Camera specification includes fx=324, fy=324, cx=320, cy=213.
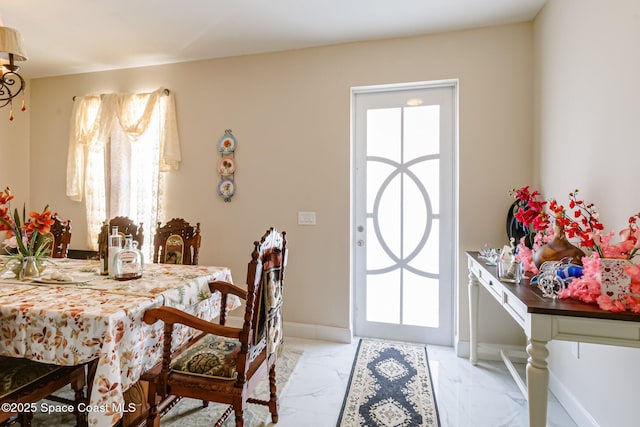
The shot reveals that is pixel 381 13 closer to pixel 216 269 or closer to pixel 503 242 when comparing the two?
pixel 503 242

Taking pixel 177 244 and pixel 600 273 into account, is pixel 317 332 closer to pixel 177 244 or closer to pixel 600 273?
pixel 177 244

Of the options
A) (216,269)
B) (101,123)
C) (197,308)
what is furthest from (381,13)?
(101,123)

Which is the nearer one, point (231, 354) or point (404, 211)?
point (231, 354)

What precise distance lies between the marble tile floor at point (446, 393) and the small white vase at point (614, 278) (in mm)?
1056

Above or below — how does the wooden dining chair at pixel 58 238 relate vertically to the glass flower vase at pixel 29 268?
above

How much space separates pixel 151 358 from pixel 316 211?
1787 millimetres

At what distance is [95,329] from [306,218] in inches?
76.1

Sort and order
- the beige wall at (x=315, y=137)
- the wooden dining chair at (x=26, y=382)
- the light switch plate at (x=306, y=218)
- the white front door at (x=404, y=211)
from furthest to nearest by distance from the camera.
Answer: the light switch plate at (x=306, y=218) → the white front door at (x=404, y=211) → the beige wall at (x=315, y=137) → the wooden dining chair at (x=26, y=382)

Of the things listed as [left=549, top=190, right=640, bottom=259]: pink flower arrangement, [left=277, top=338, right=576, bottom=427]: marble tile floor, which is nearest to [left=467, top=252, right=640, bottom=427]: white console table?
[left=549, top=190, right=640, bottom=259]: pink flower arrangement

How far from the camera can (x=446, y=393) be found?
7.08 feet

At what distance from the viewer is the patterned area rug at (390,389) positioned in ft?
6.24

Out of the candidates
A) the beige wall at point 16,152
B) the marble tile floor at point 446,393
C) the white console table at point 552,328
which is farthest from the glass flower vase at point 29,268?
the white console table at point 552,328

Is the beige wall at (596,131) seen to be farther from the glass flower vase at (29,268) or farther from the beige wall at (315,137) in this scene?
the glass flower vase at (29,268)

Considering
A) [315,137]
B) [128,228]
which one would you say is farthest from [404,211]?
[128,228]
